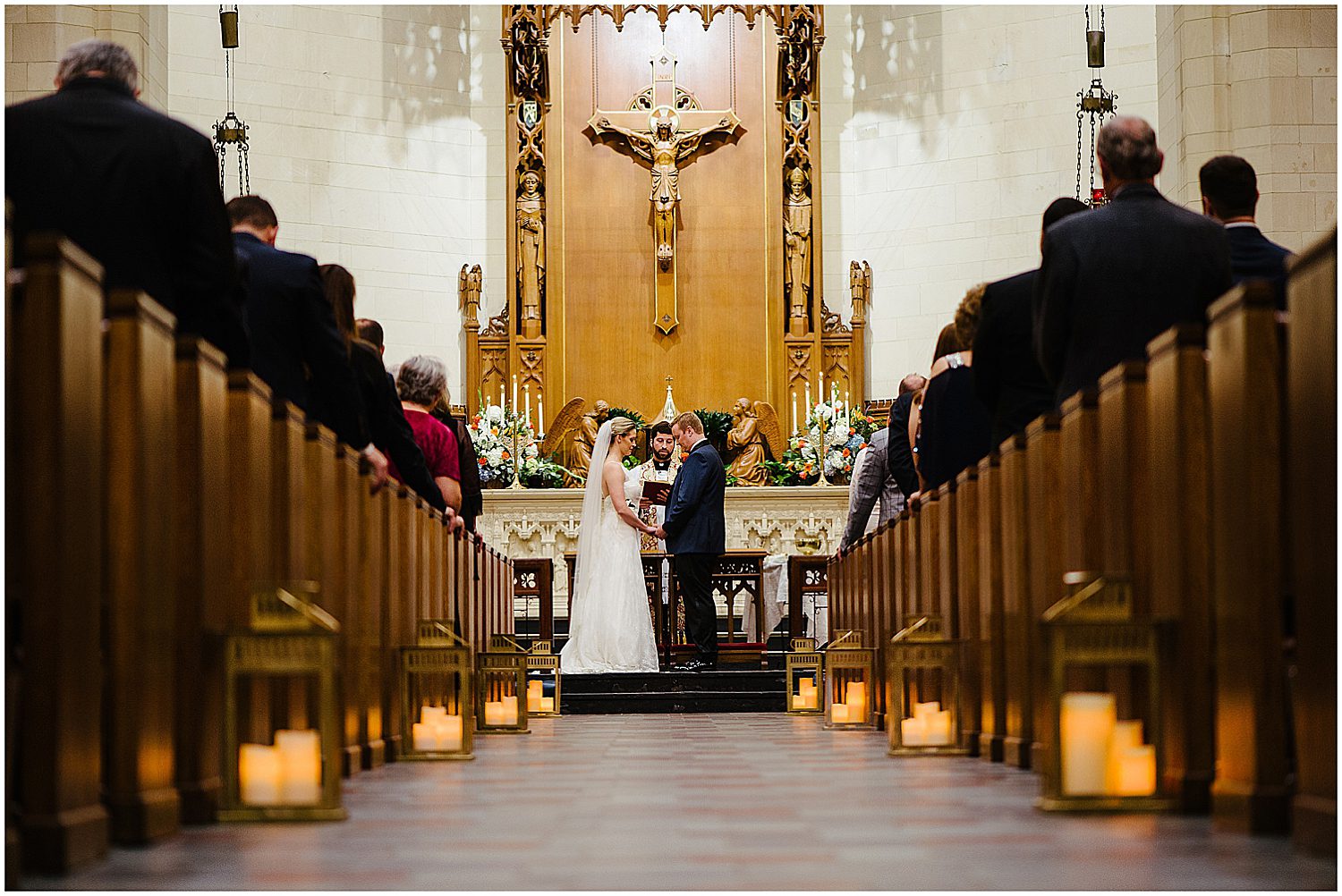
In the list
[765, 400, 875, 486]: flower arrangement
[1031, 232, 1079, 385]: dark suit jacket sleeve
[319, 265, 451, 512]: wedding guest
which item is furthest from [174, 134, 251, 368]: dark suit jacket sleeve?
[765, 400, 875, 486]: flower arrangement

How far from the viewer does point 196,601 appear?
3035 mm

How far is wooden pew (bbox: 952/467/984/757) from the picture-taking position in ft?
15.5

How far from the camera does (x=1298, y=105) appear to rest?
952 centimetres

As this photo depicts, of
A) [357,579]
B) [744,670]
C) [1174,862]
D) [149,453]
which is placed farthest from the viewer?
[744,670]

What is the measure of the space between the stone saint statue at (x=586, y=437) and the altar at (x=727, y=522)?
1.11 metres

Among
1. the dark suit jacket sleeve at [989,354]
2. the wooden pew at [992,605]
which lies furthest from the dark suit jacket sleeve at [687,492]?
the wooden pew at [992,605]

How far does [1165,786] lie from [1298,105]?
7417 mm

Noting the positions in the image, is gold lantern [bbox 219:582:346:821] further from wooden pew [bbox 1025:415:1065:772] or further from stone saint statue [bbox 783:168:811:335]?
stone saint statue [bbox 783:168:811:335]

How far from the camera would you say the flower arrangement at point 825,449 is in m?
12.7

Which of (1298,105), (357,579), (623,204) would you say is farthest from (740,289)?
(357,579)

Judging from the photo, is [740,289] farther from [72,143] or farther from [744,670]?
[72,143]

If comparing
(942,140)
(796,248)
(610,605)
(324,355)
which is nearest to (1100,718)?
(324,355)

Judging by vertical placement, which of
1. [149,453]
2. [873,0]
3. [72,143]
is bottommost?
[149,453]

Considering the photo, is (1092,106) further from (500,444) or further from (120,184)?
(120,184)
